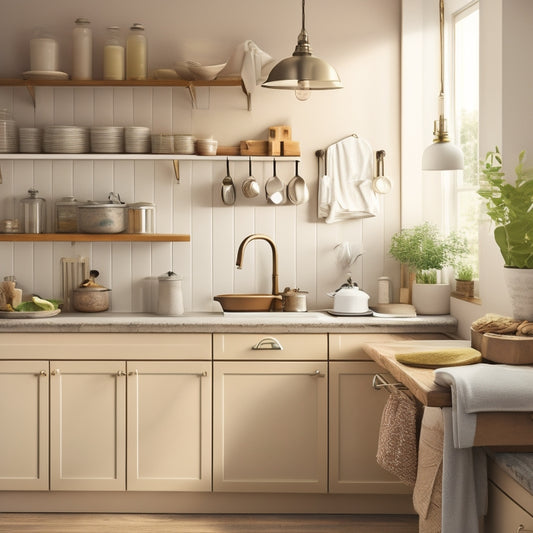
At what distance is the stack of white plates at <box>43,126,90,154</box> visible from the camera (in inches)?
169

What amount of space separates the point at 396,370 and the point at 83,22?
8.56ft

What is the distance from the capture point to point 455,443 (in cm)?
226

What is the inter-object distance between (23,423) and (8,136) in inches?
58.6

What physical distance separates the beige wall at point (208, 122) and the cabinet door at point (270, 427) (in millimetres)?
679

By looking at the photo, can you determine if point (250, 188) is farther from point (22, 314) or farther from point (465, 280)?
point (22, 314)

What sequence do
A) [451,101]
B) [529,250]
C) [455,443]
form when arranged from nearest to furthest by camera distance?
1. [455,443]
2. [529,250]
3. [451,101]

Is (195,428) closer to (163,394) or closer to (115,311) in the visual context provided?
(163,394)

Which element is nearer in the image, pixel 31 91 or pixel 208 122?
pixel 31 91

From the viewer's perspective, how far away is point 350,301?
4.13 m

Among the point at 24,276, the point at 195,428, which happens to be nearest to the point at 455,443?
the point at 195,428

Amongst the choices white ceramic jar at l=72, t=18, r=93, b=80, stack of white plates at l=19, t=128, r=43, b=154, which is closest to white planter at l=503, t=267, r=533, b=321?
white ceramic jar at l=72, t=18, r=93, b=80

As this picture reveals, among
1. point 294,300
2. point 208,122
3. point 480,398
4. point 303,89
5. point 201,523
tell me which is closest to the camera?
point 480,398

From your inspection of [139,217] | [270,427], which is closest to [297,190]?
[139,217]

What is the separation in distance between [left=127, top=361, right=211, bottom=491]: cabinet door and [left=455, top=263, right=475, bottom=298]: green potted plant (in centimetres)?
128
